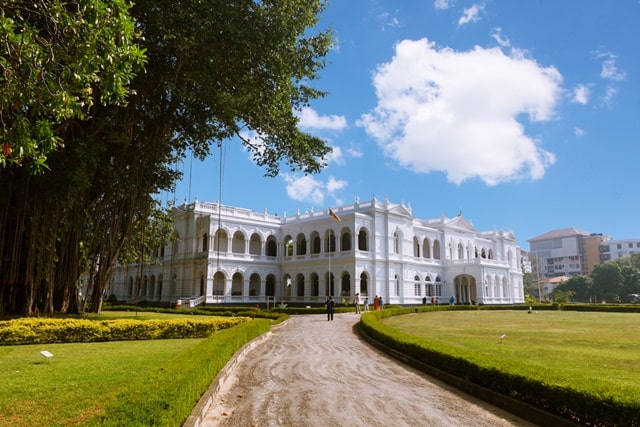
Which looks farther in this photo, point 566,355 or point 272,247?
point 272,247

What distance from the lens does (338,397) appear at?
23.8 ft

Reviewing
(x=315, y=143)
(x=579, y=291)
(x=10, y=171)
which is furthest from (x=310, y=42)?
(x=579, y=291)

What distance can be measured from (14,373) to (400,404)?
6.98 metres

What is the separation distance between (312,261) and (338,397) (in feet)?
114

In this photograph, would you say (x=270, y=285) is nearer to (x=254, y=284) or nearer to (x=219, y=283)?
(x=254, y=284)

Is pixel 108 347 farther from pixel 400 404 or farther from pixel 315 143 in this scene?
pixel 315 143

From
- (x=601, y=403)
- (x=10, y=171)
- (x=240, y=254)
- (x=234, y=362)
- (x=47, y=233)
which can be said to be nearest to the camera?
(x=601, y=403)

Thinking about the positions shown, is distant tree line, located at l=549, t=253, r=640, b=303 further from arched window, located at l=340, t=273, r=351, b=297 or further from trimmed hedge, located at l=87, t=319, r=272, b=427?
trimmed hedge, located at l=87, t=319, r=272, b=427

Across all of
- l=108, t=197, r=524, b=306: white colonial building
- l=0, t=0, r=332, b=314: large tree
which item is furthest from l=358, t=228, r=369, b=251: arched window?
l=0, t=0, r=332, b=314: large tree

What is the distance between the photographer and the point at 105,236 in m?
19.8

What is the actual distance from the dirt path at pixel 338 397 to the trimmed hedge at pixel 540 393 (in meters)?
0.37

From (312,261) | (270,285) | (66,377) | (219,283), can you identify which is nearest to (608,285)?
(312,261)

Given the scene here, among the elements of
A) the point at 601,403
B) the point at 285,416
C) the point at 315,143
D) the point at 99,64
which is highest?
the point at 315,143

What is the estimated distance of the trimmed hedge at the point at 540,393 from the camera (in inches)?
204
